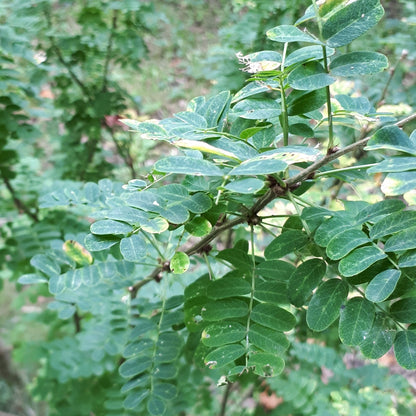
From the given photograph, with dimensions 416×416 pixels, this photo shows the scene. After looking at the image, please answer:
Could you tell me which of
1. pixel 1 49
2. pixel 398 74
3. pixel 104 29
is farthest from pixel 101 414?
pixel 398 74

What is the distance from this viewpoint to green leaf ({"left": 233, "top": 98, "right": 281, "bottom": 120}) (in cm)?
53

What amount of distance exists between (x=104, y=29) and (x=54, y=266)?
86cm

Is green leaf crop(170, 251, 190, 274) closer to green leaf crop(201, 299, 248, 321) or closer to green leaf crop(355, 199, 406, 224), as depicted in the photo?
green leaf crop(201, 299, 248, 321)

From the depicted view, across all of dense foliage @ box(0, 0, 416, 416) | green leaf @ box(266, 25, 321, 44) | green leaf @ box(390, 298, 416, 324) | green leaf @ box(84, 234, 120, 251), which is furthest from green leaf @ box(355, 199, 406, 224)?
green leaf @ box(84, 234, 120, 251)

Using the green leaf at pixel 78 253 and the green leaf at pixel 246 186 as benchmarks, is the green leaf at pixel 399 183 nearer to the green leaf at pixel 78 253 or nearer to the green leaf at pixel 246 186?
the green leaf at pixel 246 186

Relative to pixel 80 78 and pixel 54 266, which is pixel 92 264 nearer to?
pixel 54 266

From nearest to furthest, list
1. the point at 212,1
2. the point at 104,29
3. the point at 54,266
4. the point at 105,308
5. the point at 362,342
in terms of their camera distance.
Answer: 1. the point at 362,342
2. the point at 54,266
3. the point at 105,308
4. the point at 104,29
5. the point at 212,1

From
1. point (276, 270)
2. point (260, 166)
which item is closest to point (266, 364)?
point (276, 270)

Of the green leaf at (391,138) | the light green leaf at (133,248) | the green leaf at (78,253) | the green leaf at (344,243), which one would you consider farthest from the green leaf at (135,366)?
the green leaf at (391,138)

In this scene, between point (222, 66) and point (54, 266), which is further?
point (222, 66)

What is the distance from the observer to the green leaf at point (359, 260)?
1.52 ft

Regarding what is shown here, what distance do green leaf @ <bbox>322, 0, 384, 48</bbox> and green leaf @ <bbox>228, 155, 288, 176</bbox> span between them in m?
0.17

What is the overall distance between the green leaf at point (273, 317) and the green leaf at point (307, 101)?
0.27 meters

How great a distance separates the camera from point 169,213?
1.64 feet
